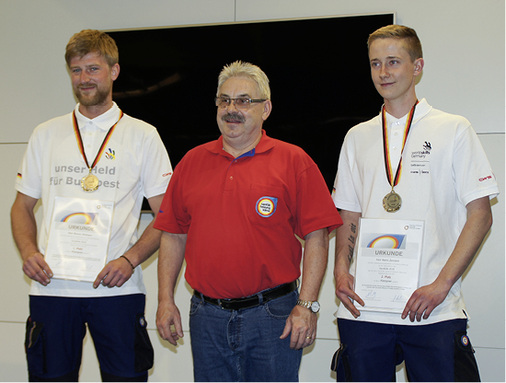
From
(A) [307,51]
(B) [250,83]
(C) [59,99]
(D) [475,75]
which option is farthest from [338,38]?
(C) [59,99]

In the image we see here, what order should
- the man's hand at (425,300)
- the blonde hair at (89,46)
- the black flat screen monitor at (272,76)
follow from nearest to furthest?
1. the man's hand at (425,300)
2. the blonde hair at (89,46)
3. the black flat screen monitor at (272,76)

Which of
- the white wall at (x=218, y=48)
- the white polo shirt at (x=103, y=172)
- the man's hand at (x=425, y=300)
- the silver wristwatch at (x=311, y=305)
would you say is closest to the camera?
the man's hand at (x=425, y=300)

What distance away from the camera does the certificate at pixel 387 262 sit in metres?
2.31

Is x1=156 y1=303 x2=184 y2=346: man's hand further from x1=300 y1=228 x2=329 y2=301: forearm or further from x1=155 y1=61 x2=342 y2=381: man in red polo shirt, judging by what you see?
x1=300 y1=228 x2=329 y2=301: forearm

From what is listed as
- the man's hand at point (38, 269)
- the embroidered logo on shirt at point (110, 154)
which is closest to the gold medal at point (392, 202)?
the embroidered logo on shirt at point (110, 154)

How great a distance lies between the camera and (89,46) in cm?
283

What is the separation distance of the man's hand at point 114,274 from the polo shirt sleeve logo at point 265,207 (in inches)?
28.8

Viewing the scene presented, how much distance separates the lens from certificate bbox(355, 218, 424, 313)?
90.9 inches

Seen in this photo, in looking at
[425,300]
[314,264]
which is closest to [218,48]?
[314,264]

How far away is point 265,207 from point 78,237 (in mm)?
941

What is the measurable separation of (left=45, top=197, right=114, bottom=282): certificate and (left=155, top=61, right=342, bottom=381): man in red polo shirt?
37cm

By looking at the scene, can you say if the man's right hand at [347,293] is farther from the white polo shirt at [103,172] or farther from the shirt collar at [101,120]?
the shirt collar at [101,120]

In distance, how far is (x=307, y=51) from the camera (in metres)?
3.74

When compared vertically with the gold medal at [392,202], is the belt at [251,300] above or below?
below
